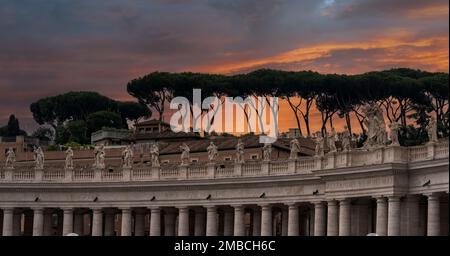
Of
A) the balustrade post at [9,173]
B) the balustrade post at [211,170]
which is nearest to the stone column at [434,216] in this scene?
the balustrade post at [211,170]

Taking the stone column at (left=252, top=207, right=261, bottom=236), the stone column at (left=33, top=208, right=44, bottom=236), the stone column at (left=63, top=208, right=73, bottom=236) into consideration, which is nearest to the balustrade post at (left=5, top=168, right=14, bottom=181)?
the stone column at (left=33, top=208, right=44, bottom=236)

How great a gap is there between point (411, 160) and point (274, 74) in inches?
3037

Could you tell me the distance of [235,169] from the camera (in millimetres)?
98875

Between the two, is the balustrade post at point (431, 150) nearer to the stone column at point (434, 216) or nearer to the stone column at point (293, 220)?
the stone column at point (434, 216)

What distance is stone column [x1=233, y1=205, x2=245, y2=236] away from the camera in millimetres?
98312

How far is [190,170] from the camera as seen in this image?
102 meters

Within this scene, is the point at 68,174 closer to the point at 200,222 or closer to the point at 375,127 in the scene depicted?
the point at 200,222

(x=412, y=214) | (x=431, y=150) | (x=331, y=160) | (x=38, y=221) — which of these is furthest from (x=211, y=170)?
(x=431, y=150)

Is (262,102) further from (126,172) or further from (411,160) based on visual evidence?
(411,160)

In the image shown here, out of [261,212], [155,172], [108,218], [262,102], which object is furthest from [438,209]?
[262,102]

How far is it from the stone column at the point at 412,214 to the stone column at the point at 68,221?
34.4 metres

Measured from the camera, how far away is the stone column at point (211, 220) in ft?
330

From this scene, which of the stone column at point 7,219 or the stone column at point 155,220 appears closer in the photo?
the stone column at point 155,220

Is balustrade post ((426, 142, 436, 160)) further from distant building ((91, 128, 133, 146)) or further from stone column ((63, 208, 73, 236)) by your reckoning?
distant building ((91, 128, 133, 146))
